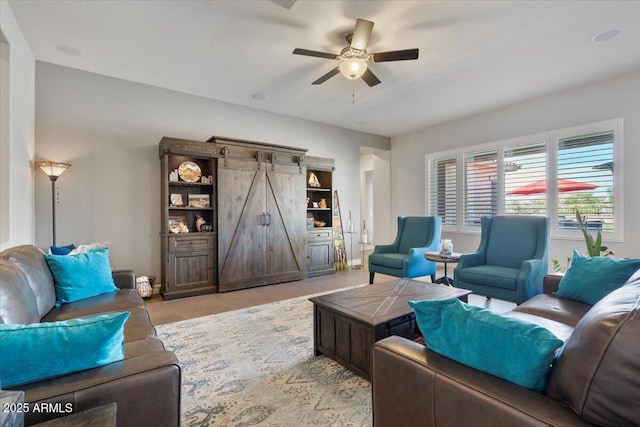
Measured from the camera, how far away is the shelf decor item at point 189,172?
4359 mm

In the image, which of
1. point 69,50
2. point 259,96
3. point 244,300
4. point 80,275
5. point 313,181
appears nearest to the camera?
point 80,275

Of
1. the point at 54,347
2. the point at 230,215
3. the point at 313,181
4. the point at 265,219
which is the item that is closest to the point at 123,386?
the point at 54,347

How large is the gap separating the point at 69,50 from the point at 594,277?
18.0 ft

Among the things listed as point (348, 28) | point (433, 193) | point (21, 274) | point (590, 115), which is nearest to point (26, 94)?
point (21, 274)

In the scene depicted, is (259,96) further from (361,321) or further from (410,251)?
(361,321)

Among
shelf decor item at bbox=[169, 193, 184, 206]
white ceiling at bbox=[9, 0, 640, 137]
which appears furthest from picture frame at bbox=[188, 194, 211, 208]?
white ceiling at bbox=[9, 0, 640, 137]

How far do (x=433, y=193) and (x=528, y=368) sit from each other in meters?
5.86

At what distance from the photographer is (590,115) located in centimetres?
434

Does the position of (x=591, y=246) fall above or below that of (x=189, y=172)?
below

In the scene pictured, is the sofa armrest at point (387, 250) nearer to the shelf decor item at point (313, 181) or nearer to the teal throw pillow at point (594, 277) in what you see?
the shelf decor item at point (313, 181)

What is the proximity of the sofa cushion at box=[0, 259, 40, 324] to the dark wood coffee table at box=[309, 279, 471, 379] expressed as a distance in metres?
1.74

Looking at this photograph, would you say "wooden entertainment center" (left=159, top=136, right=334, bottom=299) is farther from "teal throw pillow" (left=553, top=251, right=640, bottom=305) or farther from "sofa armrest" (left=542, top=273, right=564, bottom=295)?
"teal throw pillow" (left=553, top=251, right=640, bottom=305)

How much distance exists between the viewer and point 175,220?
4.40 metres

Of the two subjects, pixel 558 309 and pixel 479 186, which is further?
pixel 479 186
